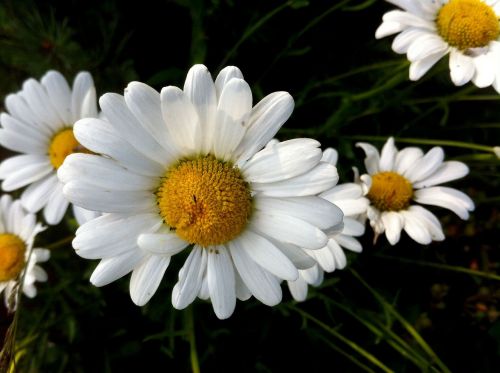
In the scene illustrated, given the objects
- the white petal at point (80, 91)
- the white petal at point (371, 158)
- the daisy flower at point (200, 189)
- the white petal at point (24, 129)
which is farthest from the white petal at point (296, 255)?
the white petal at point (24, 129)

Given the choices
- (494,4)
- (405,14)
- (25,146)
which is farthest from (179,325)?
(494,4)

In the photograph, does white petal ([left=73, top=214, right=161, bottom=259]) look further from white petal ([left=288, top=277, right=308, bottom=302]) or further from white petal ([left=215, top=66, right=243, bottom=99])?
white petal ([left=288, top=277, right=308, bottom=302])

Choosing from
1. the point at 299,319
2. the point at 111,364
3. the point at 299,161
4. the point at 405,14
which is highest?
the point at 405,14

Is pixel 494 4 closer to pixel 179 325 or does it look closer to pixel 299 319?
pixel 299 319

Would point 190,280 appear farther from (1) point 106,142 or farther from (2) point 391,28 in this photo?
(2) point 391,28

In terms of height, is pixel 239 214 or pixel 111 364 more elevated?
pixel 239 214

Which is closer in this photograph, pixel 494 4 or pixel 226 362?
pixel 494 4
